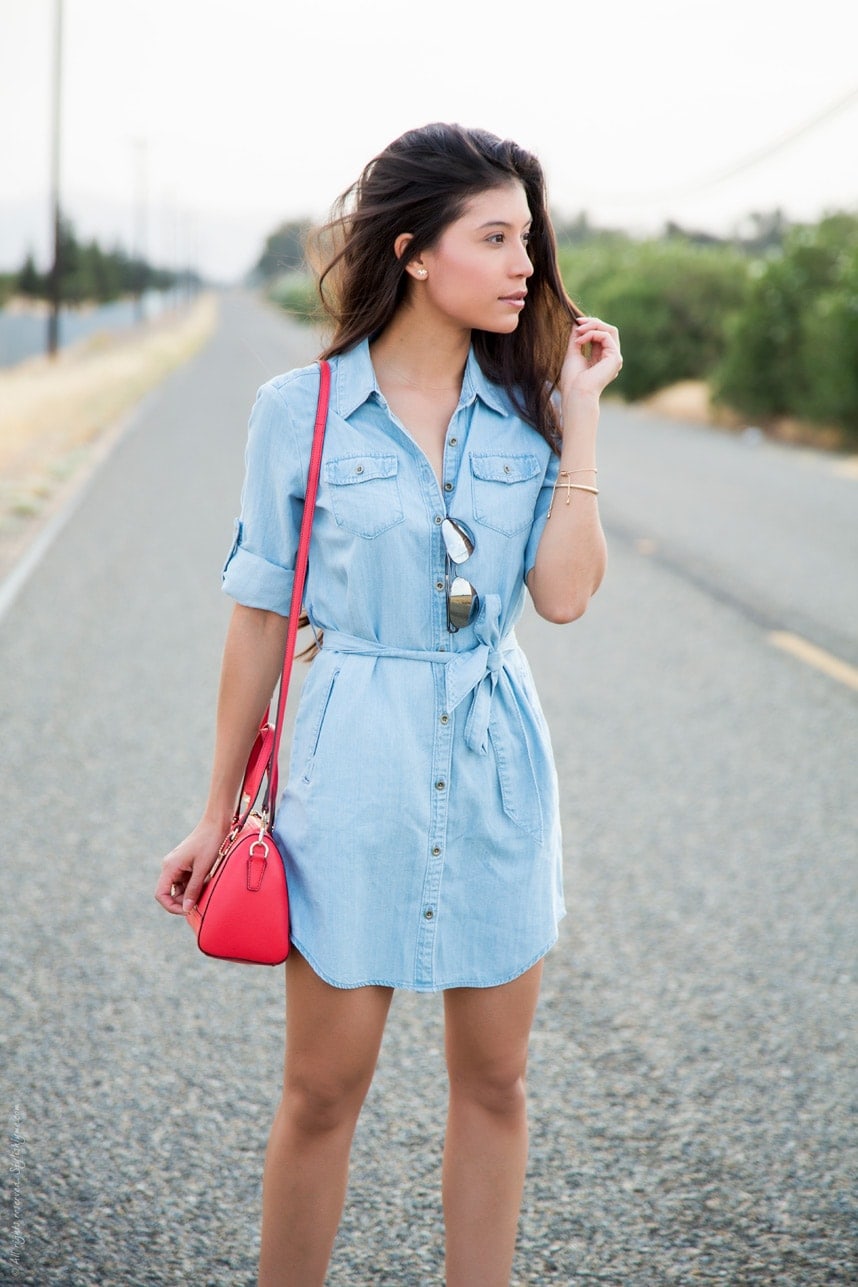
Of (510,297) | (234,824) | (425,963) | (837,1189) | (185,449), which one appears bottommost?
(185,449)

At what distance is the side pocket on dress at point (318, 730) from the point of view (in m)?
1.97

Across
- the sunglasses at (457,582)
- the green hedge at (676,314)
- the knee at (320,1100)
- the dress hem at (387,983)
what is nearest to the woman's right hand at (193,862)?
the dress hem at (387,983)

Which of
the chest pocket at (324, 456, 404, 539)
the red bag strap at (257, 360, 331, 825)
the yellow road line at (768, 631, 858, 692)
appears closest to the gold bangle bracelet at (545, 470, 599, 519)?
the chest pocket at (324, 456, 404, 539)

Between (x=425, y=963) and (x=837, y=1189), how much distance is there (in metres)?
1.17

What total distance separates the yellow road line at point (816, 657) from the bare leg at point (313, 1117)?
4.68 m

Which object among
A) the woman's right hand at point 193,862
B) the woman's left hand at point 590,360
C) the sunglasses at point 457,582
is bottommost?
the woman's right hand at point 193,862

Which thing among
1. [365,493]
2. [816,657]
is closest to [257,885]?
[365,493]

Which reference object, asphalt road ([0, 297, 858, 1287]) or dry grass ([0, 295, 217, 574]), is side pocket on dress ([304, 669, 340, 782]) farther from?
dry grass ([0, 295, 217, 574])

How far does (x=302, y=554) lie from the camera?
1964 millimetres

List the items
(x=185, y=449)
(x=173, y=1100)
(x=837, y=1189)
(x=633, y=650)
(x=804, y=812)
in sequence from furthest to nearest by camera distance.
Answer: (x=185, y=449) → (x=633, y=650) → (x=804, y=812) → (x=173, y=1100) → (x=837, y=1189)

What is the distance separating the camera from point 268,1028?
324cm

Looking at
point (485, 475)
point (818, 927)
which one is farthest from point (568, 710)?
point (485, 475)

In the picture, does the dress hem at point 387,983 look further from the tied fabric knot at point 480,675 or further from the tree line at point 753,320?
the tree line at point 753,320

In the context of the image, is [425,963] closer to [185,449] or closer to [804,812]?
[804,812]
